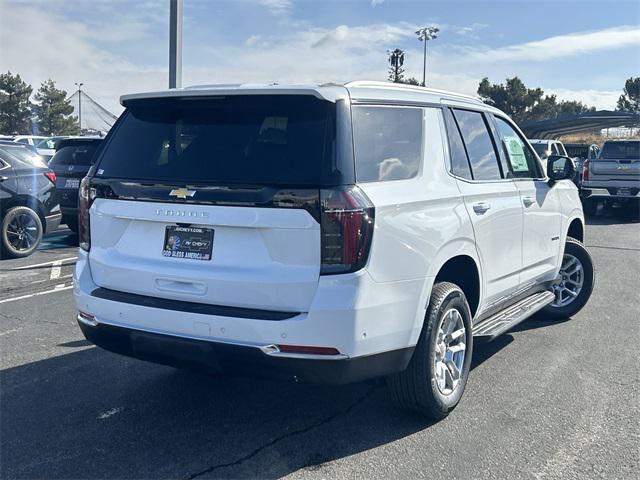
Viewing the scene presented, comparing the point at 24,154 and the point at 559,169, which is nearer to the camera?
the point at 559,169

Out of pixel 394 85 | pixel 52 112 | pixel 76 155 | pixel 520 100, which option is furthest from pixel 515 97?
pixel 394 85

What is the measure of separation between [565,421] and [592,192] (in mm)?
14116

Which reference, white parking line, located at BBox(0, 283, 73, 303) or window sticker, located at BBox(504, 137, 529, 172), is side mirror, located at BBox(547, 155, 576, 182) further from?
white parking line, located at BBox(0, 283, 73, 303)

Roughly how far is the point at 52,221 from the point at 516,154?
7.46 meters

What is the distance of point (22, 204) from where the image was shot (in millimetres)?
9773

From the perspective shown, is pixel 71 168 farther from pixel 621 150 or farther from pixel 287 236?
pixel 621 150

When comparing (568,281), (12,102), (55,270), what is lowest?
(55,270)

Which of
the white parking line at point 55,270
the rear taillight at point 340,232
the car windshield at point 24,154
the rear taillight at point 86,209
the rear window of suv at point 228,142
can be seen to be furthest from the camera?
the car windshield at point 24,154

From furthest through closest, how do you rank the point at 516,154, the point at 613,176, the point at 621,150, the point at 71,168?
the point at 621,150 → the point at 613,176 → the point at 71,168 → the point at 516,154

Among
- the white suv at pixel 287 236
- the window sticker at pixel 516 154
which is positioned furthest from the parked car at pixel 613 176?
the white suv at pixel 287 236

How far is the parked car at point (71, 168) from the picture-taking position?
11062 millimetres

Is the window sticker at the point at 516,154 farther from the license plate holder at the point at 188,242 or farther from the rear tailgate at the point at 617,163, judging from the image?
the rear tailgate at the point at 617,163

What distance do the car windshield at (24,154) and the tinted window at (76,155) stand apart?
1.13 m

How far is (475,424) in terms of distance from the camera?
401cm
